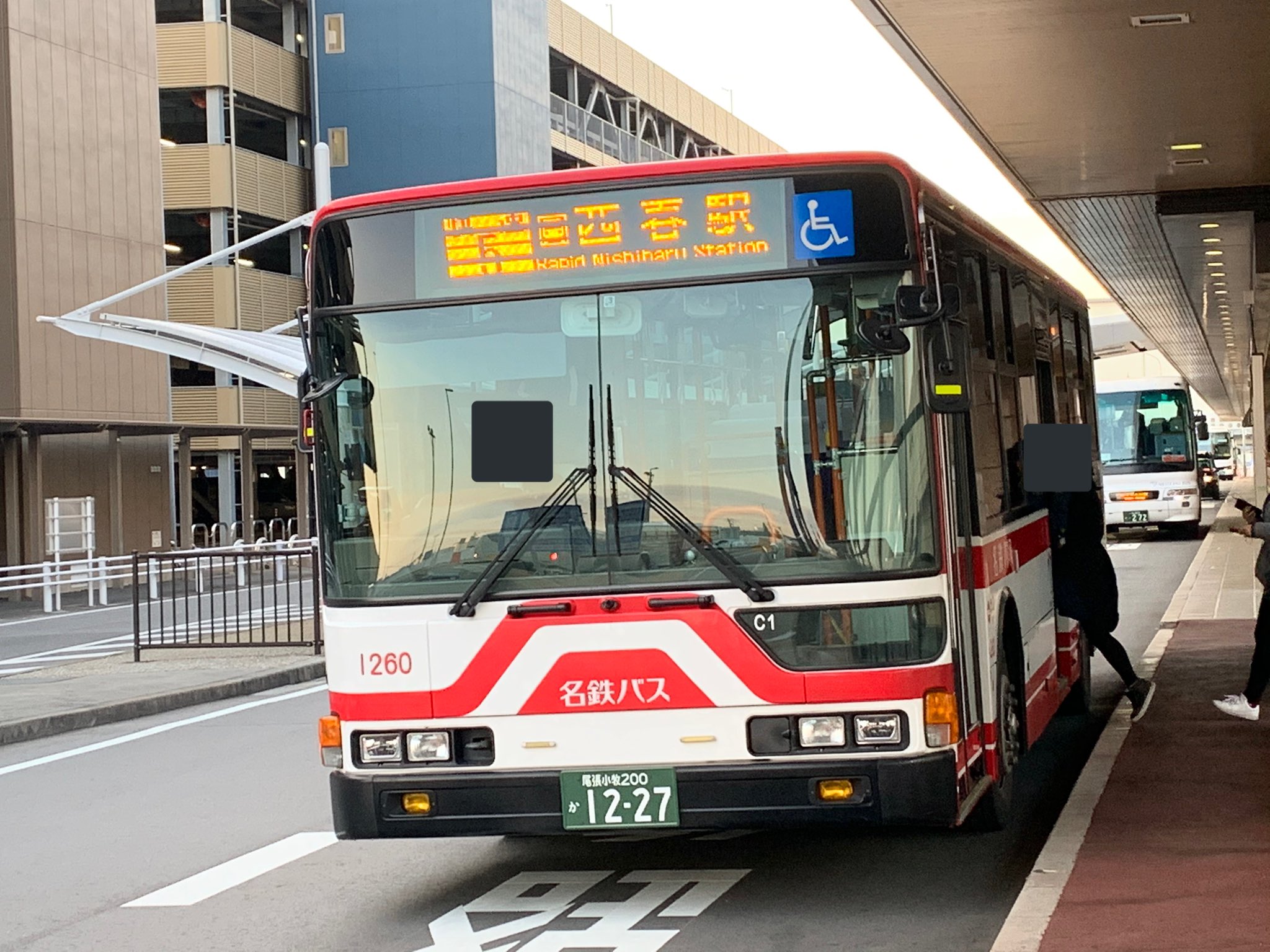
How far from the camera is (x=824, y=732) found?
6.84m

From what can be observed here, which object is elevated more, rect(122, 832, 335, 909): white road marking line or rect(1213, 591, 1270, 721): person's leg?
rect(1213, 591, 1270, 721): person's leg

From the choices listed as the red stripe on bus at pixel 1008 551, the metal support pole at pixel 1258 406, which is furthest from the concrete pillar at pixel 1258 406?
the red stripe on bus at pixel 1008 551

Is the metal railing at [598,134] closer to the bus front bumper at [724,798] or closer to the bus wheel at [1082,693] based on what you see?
the bus wheel at [1082,693]

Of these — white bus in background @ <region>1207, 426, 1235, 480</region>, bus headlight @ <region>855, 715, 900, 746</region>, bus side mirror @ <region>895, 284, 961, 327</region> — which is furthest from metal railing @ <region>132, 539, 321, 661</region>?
white bus in background @ <region>1207, 426, 1235, 480</region>

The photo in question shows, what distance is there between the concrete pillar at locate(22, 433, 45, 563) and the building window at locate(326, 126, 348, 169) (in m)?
18.7

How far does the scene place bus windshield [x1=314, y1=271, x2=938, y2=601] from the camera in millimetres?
6879

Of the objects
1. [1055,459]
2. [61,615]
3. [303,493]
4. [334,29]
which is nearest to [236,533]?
[303,493]

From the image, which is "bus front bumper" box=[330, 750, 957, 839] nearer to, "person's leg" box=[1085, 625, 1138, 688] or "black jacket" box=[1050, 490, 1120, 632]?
"black jacket" box=[1050, 490, 1120, 632]

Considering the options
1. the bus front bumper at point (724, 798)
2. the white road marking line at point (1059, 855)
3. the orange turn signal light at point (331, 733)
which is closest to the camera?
the white road marking line at point (1059, 855)

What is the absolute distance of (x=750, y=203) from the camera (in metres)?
7.13

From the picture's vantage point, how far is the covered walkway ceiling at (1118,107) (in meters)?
13.4

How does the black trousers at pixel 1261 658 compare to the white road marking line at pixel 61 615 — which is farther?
the white road marking line at pixel 61 615

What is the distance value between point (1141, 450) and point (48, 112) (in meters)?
23.6

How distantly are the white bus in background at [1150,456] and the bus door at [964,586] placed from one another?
31.3 metres
